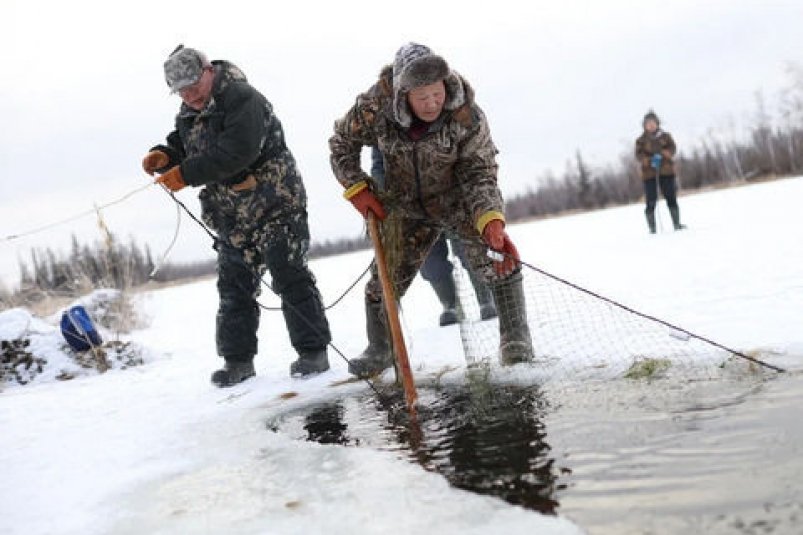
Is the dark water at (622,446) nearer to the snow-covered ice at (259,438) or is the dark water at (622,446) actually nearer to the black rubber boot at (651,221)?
the snow-covered ice at (259,438)

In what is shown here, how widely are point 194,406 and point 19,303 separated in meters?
5.61

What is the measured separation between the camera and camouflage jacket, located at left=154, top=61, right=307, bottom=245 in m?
3.97

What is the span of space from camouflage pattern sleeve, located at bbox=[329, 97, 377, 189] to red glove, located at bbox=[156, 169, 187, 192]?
871mm

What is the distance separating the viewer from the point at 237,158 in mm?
3984

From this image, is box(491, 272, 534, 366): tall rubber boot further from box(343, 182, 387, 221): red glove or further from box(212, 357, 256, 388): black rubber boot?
box(212, 357, 256, 388): black rubber boot

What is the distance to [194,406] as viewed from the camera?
153 inches

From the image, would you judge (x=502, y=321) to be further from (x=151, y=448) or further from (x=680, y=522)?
(x=680, y=522)

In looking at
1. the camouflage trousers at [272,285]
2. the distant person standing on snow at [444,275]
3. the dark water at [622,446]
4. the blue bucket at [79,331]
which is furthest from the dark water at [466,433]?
the blue bucket at [79,331]

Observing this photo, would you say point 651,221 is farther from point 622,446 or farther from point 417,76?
point 622,446

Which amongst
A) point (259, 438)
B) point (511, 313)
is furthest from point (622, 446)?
point (511, 313)

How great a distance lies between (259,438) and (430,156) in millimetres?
1654

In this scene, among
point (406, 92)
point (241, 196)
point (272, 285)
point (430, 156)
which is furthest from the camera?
point (272, 285)

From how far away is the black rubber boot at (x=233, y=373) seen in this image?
4.38 meters

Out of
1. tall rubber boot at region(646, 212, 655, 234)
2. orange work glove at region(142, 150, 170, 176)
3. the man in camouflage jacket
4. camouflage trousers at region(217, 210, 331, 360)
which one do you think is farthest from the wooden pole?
tall rubber boot at region(646, 212, 655, 234)
